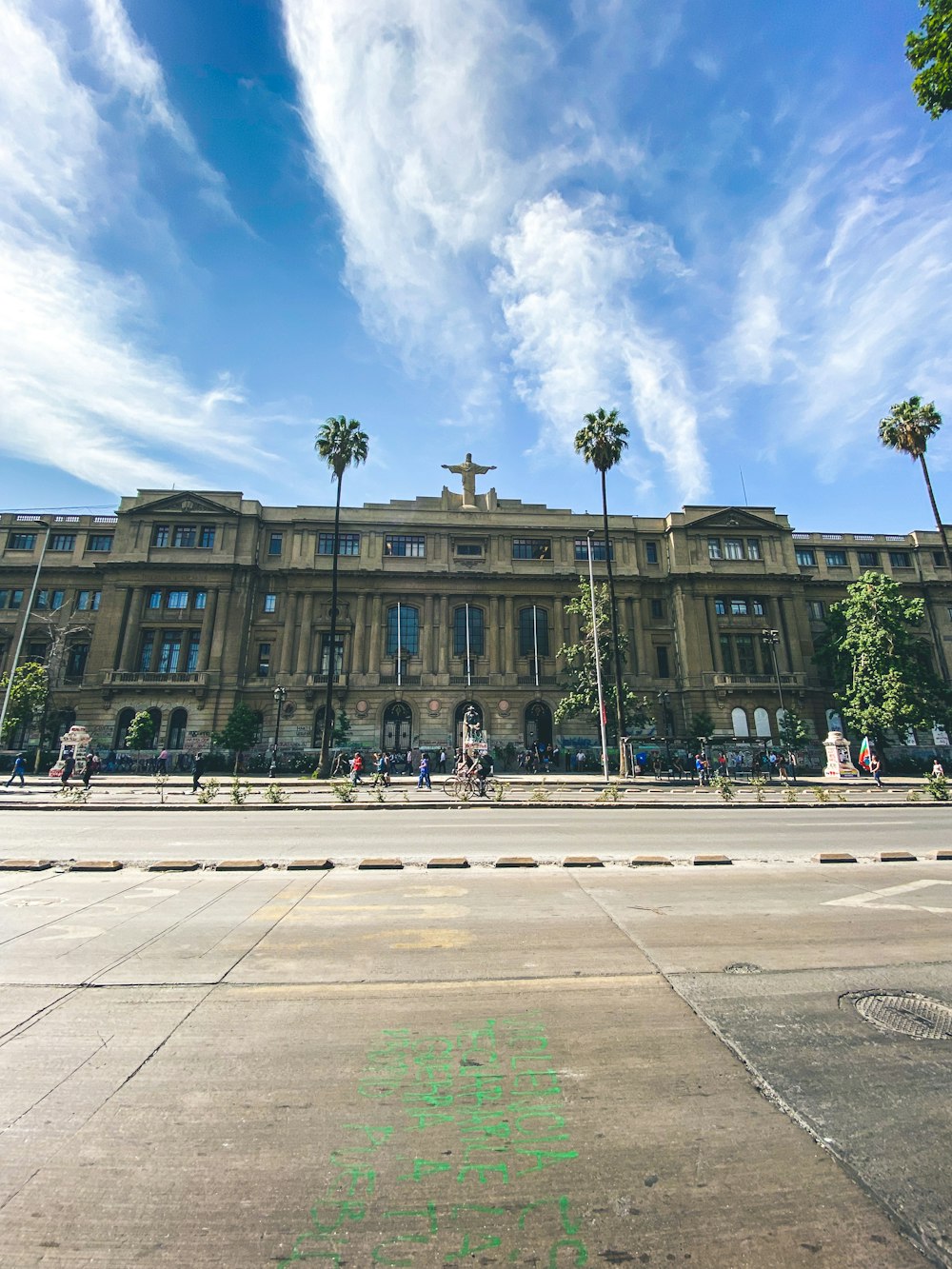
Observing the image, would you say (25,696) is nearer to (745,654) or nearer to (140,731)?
(140,731)

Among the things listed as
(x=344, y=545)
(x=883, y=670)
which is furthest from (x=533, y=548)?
(x=883, y=670)

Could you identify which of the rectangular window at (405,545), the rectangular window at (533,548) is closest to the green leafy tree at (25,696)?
the rectangular window at (405,545)

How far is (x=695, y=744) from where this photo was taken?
127 feet

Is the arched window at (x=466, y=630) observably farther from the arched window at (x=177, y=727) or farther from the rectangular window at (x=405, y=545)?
the arched window at (x=177, y=727)

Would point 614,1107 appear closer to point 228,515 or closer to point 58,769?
point 58,769

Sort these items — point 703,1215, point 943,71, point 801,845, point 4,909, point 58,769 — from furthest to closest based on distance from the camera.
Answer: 1. point 58,769
2. point 801,845
3. point 943,71
4. point 4,909
5. point 703,1215

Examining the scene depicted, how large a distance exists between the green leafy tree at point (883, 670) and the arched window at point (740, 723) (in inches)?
245

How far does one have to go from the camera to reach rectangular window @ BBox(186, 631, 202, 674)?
40.1m

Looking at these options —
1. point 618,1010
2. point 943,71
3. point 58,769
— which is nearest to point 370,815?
point 618,1010

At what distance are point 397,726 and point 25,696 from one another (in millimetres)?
22486

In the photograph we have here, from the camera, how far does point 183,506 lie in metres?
42.9

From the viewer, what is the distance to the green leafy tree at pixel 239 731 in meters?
35.4

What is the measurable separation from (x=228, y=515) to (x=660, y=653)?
115ft

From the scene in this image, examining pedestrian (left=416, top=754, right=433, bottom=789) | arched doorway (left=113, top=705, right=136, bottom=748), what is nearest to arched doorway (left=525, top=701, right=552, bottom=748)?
pedestrian (left=416, top=754, right=433, bottom=789)
